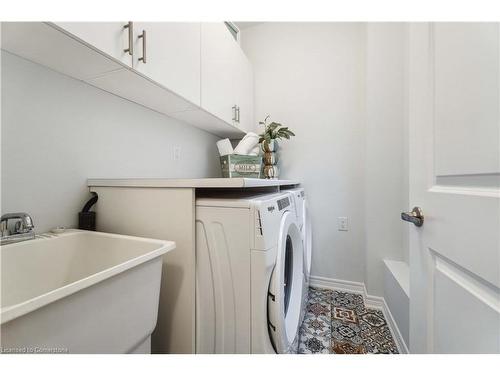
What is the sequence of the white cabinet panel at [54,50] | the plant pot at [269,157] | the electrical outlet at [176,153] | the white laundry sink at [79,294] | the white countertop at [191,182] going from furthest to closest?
1. the plant pot at [269,157]
2. the electrical outlet at [176,153]
3. the white countertop at [191,182]
4. the white cabinet panel at [54,50]
5. the white laundry sink at [79,294]

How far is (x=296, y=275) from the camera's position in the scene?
126 centimetres

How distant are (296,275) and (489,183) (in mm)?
1011

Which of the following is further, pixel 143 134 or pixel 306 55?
pixel 306 55

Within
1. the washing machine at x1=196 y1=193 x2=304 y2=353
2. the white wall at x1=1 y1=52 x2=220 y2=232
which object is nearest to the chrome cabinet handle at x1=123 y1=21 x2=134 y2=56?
the white wall at x1=1 y1=52 x2=220 y2=232

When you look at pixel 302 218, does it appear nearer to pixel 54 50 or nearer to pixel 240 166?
pixel 240 166

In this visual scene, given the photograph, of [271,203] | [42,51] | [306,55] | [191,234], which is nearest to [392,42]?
[306,55]

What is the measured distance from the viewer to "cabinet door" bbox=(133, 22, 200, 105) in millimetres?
899

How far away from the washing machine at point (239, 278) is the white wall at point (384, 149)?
1240 mm

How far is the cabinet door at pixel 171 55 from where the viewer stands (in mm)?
899

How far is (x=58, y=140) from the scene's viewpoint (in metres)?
0.91

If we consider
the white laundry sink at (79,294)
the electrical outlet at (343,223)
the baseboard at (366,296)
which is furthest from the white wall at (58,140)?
the baseboard at (366,296)

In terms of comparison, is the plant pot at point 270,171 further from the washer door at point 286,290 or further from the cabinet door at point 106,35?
the cabinet door at point 106,35

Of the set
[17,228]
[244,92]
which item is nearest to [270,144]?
[244,92]
